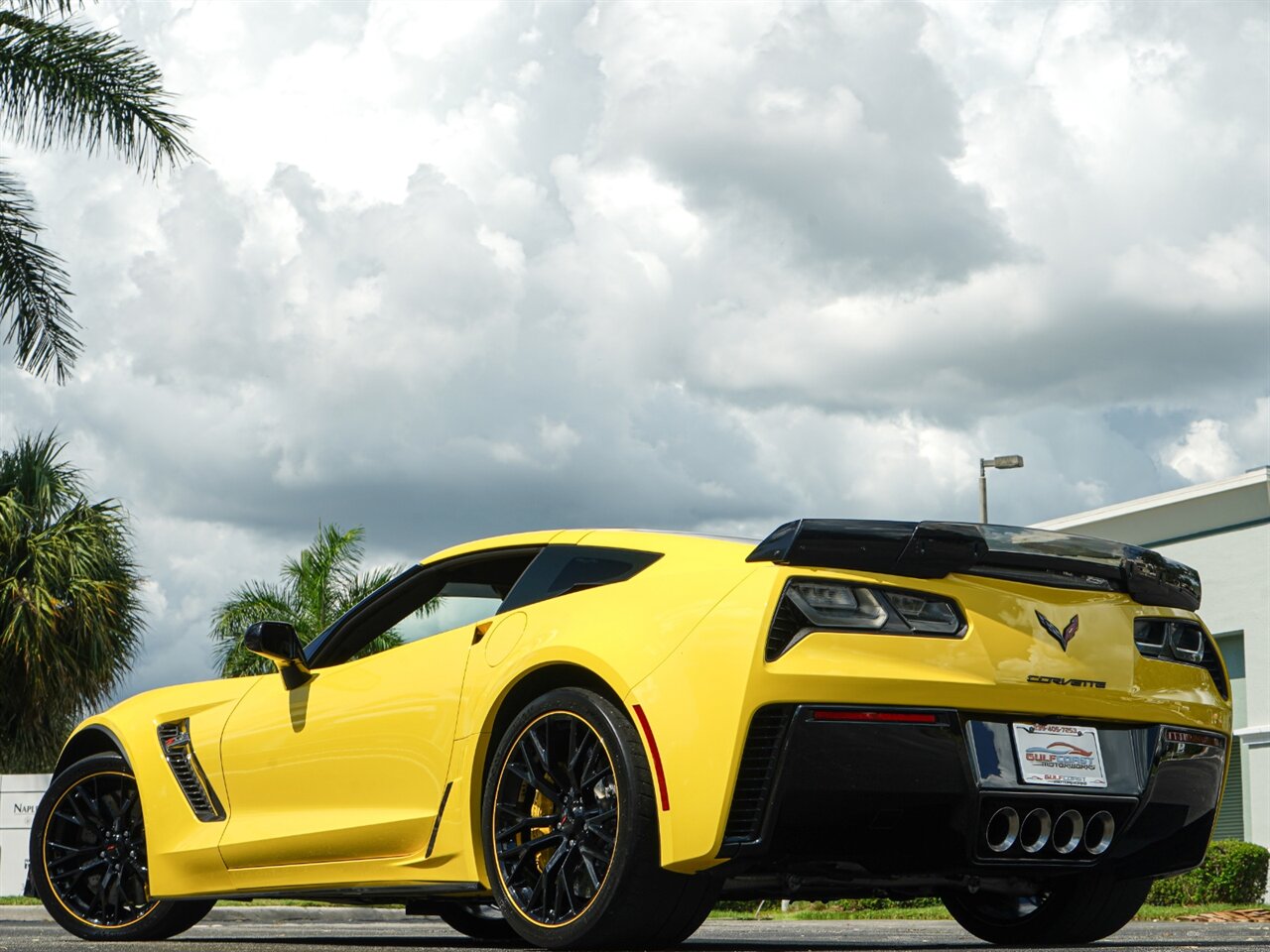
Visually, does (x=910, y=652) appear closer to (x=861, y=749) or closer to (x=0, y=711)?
(x=861, y=749)

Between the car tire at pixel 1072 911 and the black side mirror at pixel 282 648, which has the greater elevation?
the black side mirror at pixel 282 648

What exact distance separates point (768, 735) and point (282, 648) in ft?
7.42

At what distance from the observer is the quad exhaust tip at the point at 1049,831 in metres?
4.73

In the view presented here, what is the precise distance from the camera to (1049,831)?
4797mm

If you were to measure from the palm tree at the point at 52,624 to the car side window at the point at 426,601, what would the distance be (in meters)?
16.6

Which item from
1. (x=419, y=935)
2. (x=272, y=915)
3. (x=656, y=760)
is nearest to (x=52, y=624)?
(x=272, y=915)

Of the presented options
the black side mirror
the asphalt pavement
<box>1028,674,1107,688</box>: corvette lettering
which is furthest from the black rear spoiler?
the black side mirror

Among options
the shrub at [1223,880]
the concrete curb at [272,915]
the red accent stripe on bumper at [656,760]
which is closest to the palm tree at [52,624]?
the concrete curb at [272,915]

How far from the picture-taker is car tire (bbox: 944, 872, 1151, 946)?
18.6 ft

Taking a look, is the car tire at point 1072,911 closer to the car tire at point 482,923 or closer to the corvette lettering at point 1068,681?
the corvette lettering at point 1068,681

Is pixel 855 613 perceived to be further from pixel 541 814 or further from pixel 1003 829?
pixel 541 814

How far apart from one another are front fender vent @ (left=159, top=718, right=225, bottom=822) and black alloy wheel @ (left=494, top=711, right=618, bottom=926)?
5.64ft

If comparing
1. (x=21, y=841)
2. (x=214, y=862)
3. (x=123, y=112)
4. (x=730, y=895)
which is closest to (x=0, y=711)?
(x=21, y=841)

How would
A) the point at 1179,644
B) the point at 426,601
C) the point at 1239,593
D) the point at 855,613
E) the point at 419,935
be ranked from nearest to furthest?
1. the point at 855,613
2. the point at 1179,644
3. the point at 426,601
4. the point at 419,935
5. the point at 1239,593
